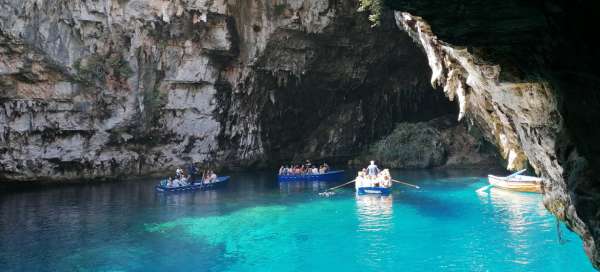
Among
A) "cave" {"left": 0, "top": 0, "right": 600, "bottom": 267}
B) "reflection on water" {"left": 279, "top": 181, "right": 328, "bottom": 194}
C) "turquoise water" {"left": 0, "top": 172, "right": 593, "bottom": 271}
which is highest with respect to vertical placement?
"cave" {"left": 0, "top": 0, "right": 600, "bottom": 267}

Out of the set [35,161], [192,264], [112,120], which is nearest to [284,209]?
[192,264]

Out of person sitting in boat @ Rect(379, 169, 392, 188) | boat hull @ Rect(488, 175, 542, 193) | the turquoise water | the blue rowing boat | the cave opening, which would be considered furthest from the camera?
the cave opening

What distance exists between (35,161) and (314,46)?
17.0 meters

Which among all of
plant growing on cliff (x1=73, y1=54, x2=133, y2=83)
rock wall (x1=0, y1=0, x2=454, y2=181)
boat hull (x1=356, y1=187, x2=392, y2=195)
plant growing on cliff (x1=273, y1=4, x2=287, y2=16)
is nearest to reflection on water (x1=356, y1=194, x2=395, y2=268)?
boat hull (x1=356, y1=187, x2=392, y2=195)

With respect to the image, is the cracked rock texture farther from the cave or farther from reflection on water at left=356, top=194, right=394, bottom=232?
the cave

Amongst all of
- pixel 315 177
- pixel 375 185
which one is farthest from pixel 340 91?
pixel 375 185

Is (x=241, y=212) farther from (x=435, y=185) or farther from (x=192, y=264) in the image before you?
(x=435, y=185)

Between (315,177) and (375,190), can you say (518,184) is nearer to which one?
(375,190)

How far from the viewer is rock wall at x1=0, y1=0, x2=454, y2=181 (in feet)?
82.8

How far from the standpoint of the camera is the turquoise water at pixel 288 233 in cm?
1155

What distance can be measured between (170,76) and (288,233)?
17.0 metres

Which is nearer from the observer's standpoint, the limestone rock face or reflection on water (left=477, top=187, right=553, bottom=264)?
reflection on water (left=477, top=187, right=553, bottom=264)

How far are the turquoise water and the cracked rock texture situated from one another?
179 inches

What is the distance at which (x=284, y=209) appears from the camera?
1862 centimetres
